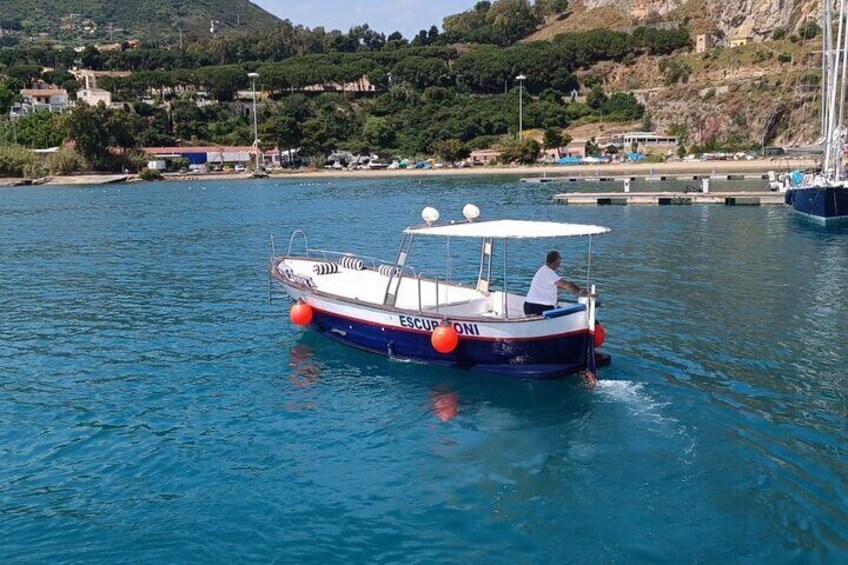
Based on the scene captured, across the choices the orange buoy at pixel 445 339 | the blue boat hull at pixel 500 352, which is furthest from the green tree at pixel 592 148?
the orange buoy at pixel 445 339

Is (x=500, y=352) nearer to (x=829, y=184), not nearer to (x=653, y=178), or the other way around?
(x=829, y=184)

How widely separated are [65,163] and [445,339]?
141044 millimetres

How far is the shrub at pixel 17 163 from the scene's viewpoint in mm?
138375

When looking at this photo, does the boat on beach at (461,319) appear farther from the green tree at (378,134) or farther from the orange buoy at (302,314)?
the green tree at (378,134)

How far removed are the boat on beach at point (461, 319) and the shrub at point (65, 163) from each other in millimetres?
132730

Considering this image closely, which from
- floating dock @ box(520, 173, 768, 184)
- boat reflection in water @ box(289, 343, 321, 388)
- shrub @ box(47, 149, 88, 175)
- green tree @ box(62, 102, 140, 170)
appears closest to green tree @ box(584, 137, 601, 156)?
floating dock @ box(520, 173, 768, 184)

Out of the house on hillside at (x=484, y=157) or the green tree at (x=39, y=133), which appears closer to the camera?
the house on hillside at (x=484, y=157)

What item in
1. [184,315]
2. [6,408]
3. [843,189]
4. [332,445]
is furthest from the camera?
[843,189]

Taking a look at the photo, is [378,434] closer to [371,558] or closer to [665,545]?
[371,558]

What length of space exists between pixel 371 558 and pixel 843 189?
47.4 metres

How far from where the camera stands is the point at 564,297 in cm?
2822

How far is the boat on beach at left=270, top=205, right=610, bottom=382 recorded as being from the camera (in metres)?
17.9

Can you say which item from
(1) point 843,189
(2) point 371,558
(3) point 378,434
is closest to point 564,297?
(3) point 378,434

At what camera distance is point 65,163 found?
140 metres
